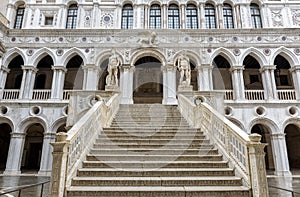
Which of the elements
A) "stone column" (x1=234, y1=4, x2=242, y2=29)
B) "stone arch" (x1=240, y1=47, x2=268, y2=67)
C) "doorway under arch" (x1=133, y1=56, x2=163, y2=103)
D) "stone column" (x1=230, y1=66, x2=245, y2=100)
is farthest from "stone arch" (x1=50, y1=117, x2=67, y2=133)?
"stone column" (x1=234, y1=4, x2=242, y2=29)

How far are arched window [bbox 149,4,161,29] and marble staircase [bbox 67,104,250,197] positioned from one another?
1178 centimetres

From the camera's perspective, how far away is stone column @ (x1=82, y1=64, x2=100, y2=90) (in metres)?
16.4

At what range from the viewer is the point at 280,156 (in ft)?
48.4

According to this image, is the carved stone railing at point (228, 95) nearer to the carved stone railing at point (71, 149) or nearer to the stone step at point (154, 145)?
the stone step at point (154, 145)

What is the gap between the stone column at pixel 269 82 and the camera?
1587 centimetres

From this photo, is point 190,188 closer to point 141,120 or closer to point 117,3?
point 141,120

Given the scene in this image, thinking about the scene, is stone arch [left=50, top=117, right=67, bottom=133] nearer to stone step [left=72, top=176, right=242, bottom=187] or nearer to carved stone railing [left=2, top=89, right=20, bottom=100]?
carved stone railing [left=2, top=89, right=20, bottom=100]

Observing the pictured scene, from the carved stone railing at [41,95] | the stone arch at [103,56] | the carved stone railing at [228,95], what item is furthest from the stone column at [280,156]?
the carved stone railing at [41,95]

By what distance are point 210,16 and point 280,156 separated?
1136 cm

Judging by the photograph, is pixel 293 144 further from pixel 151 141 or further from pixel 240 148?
pixel 240 148

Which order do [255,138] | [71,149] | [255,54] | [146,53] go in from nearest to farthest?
1. [255,138]
2. [71,149]
3. [255,54]
4. [146,53]

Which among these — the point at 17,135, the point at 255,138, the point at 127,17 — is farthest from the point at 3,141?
the point at 255,138

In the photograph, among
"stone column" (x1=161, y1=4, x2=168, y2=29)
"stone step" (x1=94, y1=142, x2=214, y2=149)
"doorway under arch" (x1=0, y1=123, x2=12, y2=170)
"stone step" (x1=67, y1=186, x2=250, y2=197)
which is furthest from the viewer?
"doorway under arch" (x1=0, y1=123, x2=12, y2=170)

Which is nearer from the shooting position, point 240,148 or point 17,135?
point 240,148
